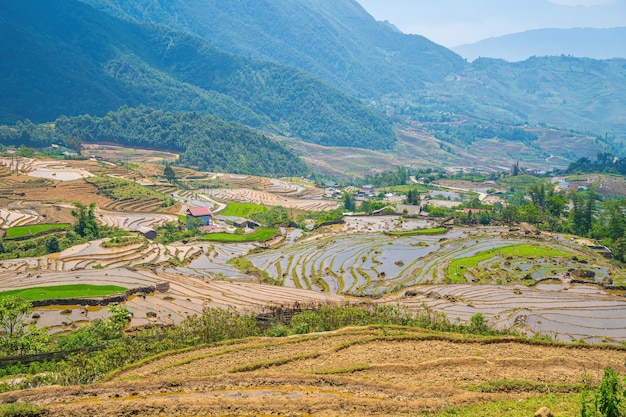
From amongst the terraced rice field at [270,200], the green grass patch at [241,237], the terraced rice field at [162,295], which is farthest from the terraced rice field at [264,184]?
the terraced rice field at [162,295]

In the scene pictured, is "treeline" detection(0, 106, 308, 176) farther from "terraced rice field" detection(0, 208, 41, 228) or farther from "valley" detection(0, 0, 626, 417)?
"terraced rice field" detection(0, 208, 41, 228)

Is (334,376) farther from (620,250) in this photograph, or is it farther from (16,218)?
(16,218)

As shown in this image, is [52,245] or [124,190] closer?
[52,245]

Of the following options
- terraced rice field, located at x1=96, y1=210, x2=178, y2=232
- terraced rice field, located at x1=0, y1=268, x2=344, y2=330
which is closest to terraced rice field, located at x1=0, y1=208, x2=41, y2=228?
terraced rice field, located at x1=96, y1=210, x2=178, y2=232

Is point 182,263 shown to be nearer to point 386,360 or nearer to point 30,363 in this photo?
point 30,363

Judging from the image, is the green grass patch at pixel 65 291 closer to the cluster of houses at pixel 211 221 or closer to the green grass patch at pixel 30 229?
the green grass patch at pixel 30 229

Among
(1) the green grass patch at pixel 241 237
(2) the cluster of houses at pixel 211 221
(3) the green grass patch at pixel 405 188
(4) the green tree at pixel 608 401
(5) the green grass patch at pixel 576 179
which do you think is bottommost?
(1) the green grass patch at pixel 241 237

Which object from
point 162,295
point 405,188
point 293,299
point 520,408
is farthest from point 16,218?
point 405,188
